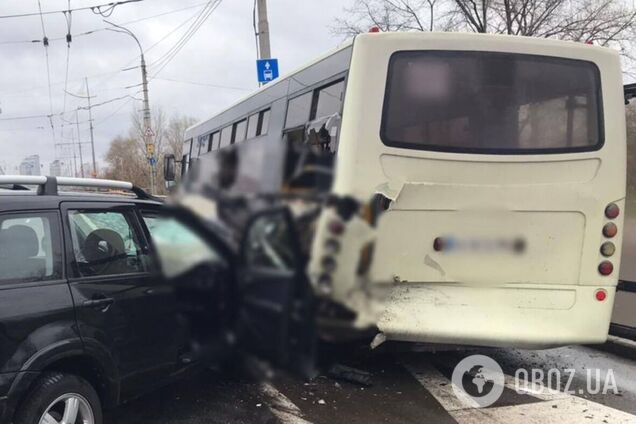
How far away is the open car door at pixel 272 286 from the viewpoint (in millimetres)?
657

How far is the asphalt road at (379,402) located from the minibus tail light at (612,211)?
161 centimetres

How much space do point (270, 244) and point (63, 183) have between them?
2.53 metres

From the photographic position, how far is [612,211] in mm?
3613

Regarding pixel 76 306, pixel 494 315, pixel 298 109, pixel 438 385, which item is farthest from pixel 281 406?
pixel 494 315

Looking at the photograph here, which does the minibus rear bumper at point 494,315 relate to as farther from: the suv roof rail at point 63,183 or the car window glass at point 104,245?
the car window glass at point 104,245

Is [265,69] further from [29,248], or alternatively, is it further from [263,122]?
[29,248]

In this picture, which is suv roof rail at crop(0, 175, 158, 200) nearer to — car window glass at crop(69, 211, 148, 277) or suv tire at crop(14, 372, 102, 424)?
car window glass at crop(69, 211, 148, 277)

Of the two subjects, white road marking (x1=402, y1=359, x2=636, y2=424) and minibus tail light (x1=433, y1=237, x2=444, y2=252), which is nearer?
minibus tail light (x1=433, y1=237, x2=444, y2=252)

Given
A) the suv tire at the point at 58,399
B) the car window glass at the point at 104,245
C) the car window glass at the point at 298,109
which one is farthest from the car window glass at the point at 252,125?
the suv tire at the point at 58,399

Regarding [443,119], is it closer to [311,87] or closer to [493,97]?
[493,97]

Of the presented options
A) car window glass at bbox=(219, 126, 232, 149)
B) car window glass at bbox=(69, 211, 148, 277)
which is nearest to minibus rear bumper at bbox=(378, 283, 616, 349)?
car window glass at bbox=(69, 211, 148, 277)

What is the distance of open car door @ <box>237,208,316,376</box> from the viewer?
0.66 metres

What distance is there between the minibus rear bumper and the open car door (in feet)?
2.13

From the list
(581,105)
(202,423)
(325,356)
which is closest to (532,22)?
(581,105)
